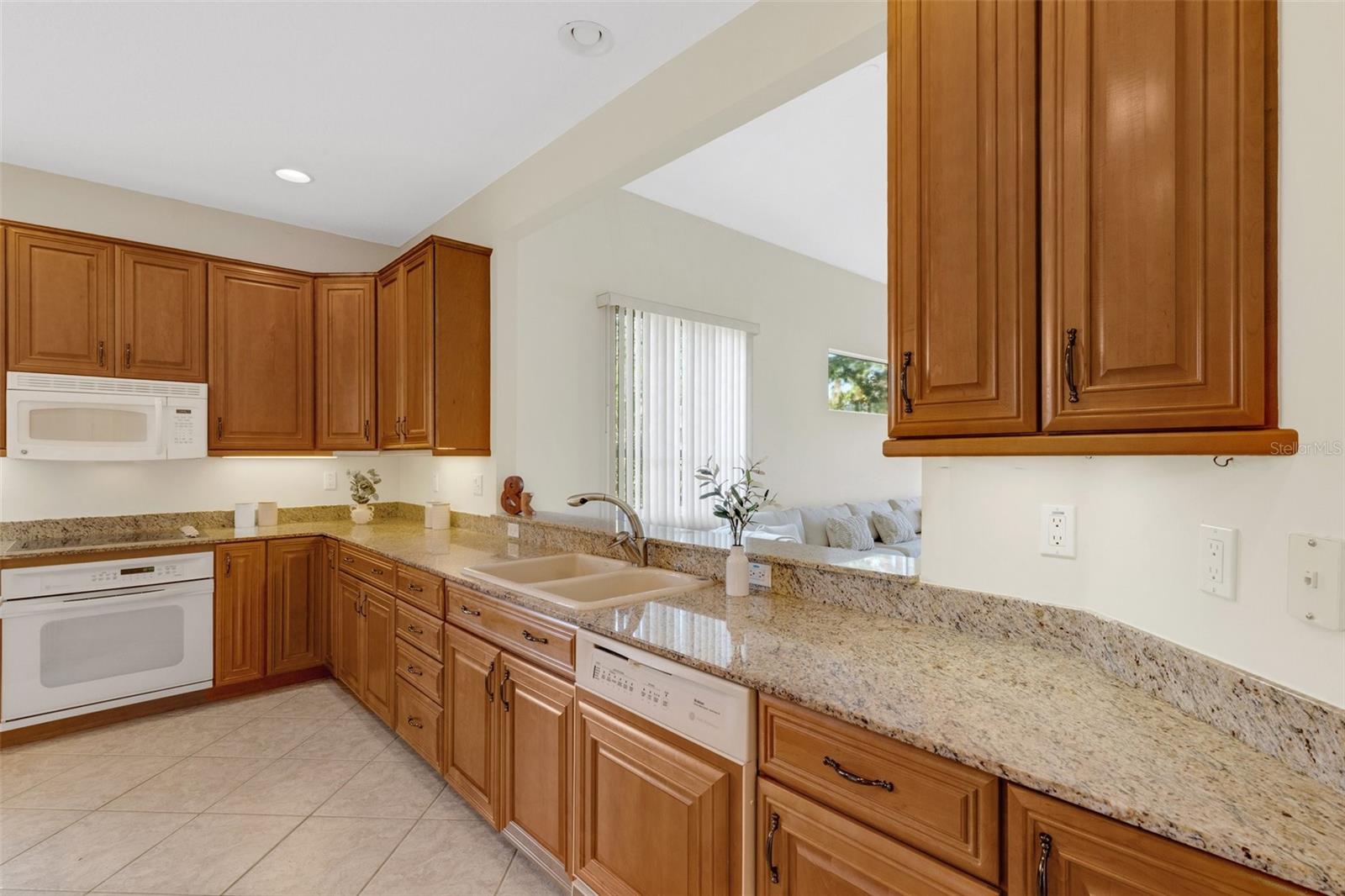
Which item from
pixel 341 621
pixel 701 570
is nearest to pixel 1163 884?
pixel 701 570

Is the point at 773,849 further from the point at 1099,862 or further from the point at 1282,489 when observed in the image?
the point at 1282,489

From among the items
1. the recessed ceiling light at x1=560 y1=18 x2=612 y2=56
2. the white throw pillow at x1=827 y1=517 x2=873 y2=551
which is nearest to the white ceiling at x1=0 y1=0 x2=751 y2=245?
the recessed ceiling light at x1=560 y1=18 x2=612 y2=56

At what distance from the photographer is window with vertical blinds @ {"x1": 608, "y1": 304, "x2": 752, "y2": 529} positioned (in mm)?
3850

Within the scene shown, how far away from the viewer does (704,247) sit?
4.38m

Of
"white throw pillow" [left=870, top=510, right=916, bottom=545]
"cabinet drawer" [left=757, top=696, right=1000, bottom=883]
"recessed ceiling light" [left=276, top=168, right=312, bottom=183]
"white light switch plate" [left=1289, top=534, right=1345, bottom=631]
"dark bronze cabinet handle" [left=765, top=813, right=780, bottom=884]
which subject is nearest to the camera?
"white light switch plate" [left=1289, top=534, right=1345, bottom=631]

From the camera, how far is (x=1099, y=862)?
838 mm

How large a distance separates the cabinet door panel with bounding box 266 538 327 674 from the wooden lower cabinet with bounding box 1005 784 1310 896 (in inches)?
138

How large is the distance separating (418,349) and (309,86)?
49.1 inches

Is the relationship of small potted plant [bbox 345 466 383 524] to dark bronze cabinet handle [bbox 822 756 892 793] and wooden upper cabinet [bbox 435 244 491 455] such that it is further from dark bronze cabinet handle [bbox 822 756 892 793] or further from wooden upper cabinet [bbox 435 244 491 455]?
dark bronze cabinet handle [bbox 822 756 892 793]

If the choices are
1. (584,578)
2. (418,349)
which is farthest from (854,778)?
(418,349)

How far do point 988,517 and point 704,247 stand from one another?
3299 mm

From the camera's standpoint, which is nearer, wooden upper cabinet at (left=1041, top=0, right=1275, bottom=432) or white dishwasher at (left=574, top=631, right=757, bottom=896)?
wooden upper cabinet at (left=1041, top=0, right=1275, bottom=432)

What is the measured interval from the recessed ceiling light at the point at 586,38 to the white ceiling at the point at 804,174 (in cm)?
65

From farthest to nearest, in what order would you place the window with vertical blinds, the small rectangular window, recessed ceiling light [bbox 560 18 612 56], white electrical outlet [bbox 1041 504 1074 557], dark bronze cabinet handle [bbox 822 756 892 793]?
the small rectangular window, the window with vertical blinds, recessed ceiling light [bbox 560 18 612 56], white electrical outlet [bbox 1041 504 1074 557], dark bronze cabinet handle [bbox 822 756 892 793]
